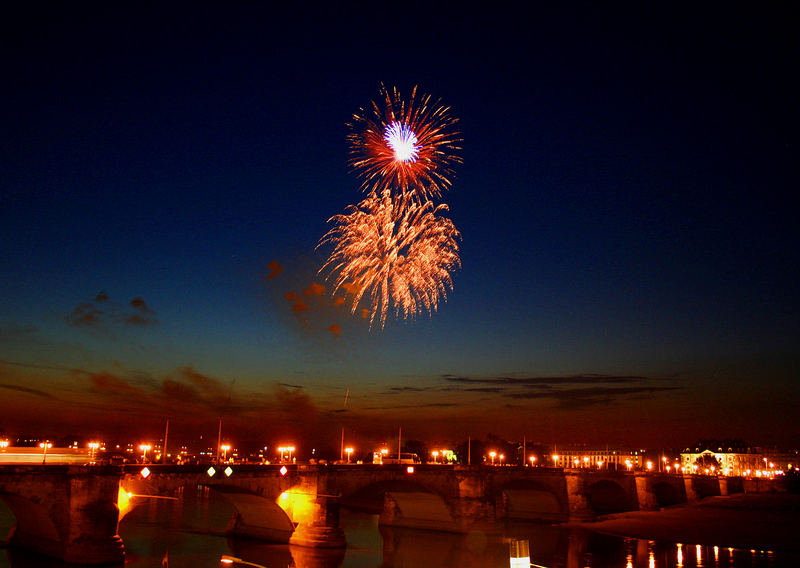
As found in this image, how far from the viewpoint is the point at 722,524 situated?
77.0 metres

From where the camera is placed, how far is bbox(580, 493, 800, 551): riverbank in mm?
67250

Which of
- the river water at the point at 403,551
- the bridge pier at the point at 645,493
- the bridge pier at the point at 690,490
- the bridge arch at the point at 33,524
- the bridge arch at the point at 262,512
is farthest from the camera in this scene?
the bridge pier at the point at 690,490

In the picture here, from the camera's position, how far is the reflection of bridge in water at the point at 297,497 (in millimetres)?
42750

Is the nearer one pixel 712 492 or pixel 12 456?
pixel 12 456

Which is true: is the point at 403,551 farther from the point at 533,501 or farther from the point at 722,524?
the point at 722,524

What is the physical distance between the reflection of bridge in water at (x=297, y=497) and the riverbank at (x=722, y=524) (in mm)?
6420

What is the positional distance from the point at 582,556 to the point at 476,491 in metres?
16.2

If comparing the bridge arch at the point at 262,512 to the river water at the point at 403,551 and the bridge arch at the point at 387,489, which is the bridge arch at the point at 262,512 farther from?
the bridge arch at the point at 387,489

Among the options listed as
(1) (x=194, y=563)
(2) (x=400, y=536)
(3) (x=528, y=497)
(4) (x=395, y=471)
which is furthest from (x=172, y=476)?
(3) (x=528, y=497)

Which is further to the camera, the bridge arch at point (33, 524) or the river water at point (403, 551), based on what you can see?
the river water at point (403, 551)

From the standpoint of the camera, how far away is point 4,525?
63.1 metres

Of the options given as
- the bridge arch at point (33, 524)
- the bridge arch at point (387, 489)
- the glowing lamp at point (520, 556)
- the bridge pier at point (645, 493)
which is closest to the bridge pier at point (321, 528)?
the bridge arch at point (387, 489)

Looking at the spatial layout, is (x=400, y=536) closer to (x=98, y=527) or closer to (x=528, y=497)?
(x=528, y=497)

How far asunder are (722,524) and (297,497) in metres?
50.7
